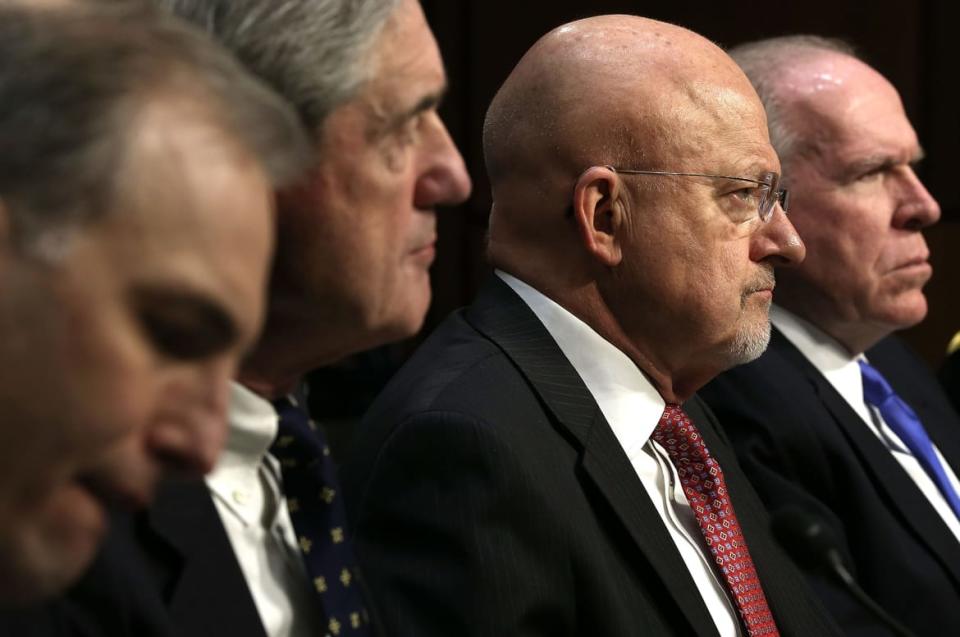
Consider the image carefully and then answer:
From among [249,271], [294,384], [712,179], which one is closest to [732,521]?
[712,179]

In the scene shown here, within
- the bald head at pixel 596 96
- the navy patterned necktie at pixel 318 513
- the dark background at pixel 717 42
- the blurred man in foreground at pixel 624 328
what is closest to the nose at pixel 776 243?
the blurred man in foreground at pixel 624 328

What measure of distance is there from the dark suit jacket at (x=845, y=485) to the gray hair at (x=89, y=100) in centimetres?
156

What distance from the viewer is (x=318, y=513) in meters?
1.23

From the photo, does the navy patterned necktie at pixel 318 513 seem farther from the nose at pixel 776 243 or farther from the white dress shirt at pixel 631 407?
the nose at pixel 776 243

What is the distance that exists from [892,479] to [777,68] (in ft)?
2.67

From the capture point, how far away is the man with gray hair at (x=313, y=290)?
3.63 feet

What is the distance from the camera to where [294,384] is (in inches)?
49.8

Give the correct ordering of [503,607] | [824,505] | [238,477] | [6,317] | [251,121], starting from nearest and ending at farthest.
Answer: [6,317] → [251,121] → [238,477] → [503,607] → [824,505]

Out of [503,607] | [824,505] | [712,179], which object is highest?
[712,179]

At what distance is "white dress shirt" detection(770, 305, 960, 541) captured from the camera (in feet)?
8.09

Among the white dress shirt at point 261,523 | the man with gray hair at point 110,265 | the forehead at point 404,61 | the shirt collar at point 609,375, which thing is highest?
the man with gray hair at point 110,265

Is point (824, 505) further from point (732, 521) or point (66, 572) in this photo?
point (66, 572)

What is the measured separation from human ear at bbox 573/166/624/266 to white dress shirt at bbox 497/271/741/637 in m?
0.10

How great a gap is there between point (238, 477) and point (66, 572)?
479 millimetres
